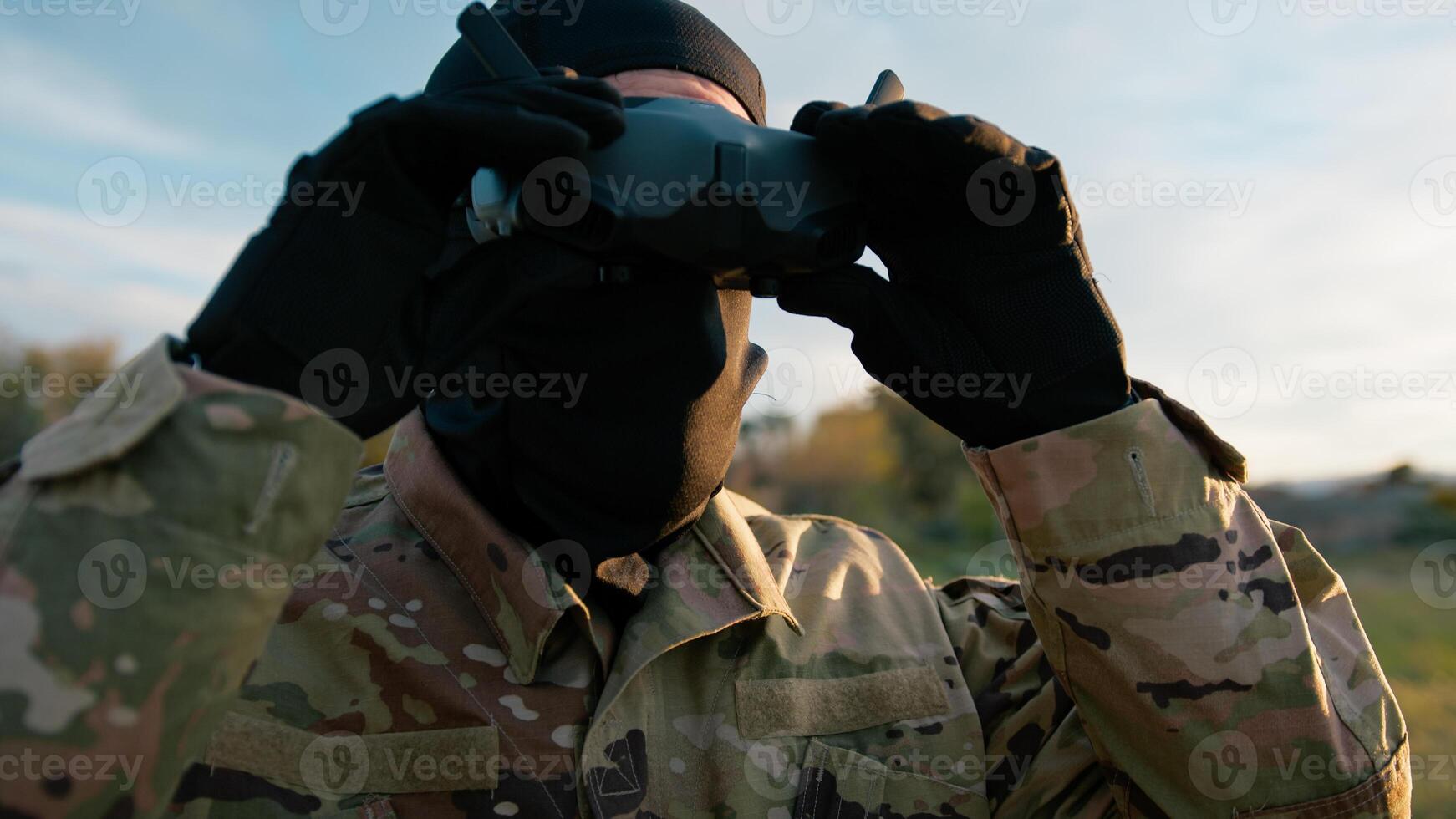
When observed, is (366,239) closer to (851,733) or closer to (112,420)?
(112,420)

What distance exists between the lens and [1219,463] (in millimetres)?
1934

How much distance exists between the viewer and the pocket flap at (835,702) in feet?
Result: 6.84

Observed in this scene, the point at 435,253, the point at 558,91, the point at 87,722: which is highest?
the point at 558,91

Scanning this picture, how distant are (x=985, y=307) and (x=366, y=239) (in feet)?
3.71

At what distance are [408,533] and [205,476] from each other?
90 centimetres

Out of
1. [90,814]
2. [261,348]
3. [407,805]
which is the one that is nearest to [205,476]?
[261,348]

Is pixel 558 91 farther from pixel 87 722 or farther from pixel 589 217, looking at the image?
pixel 87 722

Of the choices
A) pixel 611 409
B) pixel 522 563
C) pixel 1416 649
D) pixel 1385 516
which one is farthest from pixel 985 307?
pixel 1385 516

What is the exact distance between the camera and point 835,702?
2.15 meters
